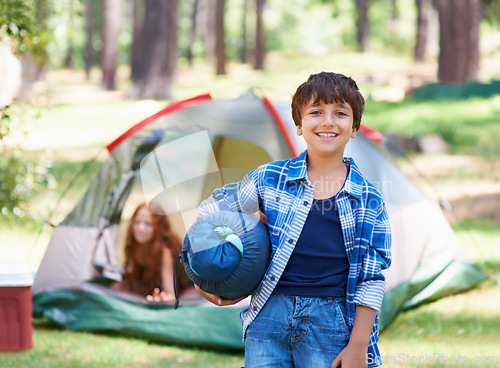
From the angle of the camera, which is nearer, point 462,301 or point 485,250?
point 462,301

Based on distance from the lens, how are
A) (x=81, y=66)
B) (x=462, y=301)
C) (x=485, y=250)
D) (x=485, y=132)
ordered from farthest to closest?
(x=81, y=66) → (x=485, y=132) → (x=485, y=250) → (x=462, y=301)

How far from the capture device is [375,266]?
74.8 inches

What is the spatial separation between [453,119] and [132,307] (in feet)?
28.3

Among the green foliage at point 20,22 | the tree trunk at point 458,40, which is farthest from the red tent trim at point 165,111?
the tree trunk at point 458,40

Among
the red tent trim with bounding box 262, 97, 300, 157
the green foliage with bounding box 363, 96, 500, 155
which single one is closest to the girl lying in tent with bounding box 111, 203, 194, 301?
the red tent trim with bounding box 262, 97, 300, 157

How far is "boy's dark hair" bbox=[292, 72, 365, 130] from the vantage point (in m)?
1.93

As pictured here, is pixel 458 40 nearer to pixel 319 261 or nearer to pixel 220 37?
pixel 220 37

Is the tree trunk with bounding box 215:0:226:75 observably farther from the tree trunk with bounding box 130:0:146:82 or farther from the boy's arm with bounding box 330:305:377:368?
the boy's arm with bounding box 330:305:377:368

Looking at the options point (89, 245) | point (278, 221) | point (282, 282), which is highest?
point (278, 221)

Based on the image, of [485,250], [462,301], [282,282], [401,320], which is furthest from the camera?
[485,250]

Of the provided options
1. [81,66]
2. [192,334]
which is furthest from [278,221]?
[81,66]

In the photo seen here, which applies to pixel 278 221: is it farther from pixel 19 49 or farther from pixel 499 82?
pixel 499 82

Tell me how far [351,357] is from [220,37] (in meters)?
22.7

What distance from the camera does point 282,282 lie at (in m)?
1.91
